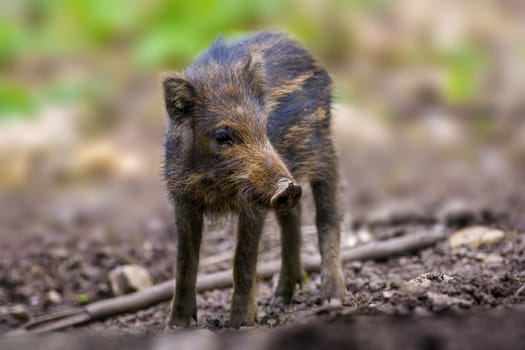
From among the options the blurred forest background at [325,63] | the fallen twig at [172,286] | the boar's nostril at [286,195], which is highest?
the blurred forest background at [325,63]

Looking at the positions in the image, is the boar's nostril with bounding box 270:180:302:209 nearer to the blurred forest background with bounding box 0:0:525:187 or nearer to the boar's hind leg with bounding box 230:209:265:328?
the boar's hind leg with bounding box 230:209:265:328

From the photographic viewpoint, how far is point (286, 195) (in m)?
5.60

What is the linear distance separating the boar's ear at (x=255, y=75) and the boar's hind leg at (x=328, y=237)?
1071 mm

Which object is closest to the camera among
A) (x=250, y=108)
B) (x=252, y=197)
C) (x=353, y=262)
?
(x=252, y=197)

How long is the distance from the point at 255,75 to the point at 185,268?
144 centimetres

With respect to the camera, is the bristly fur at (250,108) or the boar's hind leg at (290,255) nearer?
the bristly fur at (250,108)

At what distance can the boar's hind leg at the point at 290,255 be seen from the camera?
714cm

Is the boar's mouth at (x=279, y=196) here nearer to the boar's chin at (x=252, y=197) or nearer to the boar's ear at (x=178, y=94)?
the boar's chin at (x=252, y=197)

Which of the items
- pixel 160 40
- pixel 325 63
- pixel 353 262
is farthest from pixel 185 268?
pixel 160 40

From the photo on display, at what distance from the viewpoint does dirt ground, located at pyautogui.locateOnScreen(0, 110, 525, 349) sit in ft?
13.3

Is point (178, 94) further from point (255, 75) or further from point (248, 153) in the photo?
point (248, 153)

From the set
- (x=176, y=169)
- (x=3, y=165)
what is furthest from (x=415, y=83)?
(x=176, y=169)

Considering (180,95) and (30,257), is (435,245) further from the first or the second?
(30,257)

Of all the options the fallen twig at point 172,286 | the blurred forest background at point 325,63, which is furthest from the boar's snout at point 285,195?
the blurred forest background at point 325,63
